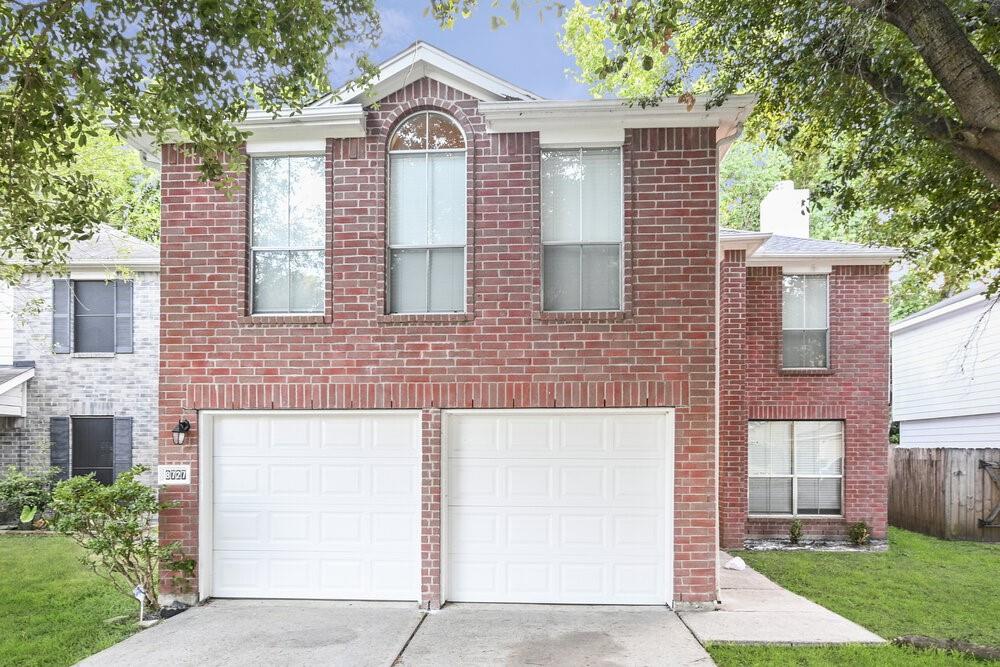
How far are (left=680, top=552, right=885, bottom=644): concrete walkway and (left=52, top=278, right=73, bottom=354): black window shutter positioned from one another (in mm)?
12005

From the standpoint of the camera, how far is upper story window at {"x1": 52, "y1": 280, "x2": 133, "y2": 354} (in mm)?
12875

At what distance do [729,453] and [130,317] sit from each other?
1109cm

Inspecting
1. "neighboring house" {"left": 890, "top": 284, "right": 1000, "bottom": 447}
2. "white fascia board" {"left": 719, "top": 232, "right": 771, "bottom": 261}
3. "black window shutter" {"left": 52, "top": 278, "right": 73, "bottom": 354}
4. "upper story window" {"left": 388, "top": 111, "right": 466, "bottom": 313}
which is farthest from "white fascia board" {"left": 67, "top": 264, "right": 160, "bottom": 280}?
"neighboring house" {"left": 890, "top": 284, "right": 1000, "bottom": 447}

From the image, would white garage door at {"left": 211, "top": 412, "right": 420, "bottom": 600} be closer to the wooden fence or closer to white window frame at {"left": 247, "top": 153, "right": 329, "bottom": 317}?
white window frame at {"left": 247, "top": 153, "right": 329, "bottom": 317}

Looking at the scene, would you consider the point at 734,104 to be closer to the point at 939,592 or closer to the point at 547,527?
the point at 547,527

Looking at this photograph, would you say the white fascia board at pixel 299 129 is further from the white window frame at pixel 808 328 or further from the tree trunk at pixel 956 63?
the white window frame at pixel 808 328

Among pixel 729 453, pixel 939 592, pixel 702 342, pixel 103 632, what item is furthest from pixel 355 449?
pixel 939 592

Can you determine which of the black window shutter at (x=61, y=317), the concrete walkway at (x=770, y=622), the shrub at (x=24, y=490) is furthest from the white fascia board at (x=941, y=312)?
the shrub at (x=24, y=490)

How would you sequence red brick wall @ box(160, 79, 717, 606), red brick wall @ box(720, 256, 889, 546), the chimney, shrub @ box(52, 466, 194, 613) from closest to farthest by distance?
shrub @ box(52, 466, 194, 613), red brick wall @ box(160, 79, 717, 606), red brick wall @ box(720, 256, 889, 546), the chimney

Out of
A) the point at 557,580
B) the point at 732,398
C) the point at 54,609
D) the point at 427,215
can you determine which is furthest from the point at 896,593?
the point at 54,609

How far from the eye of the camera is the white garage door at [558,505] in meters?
7.31

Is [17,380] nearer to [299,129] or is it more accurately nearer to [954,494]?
[299,129]

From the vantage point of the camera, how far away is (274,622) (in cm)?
679

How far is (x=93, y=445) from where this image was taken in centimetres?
1294
